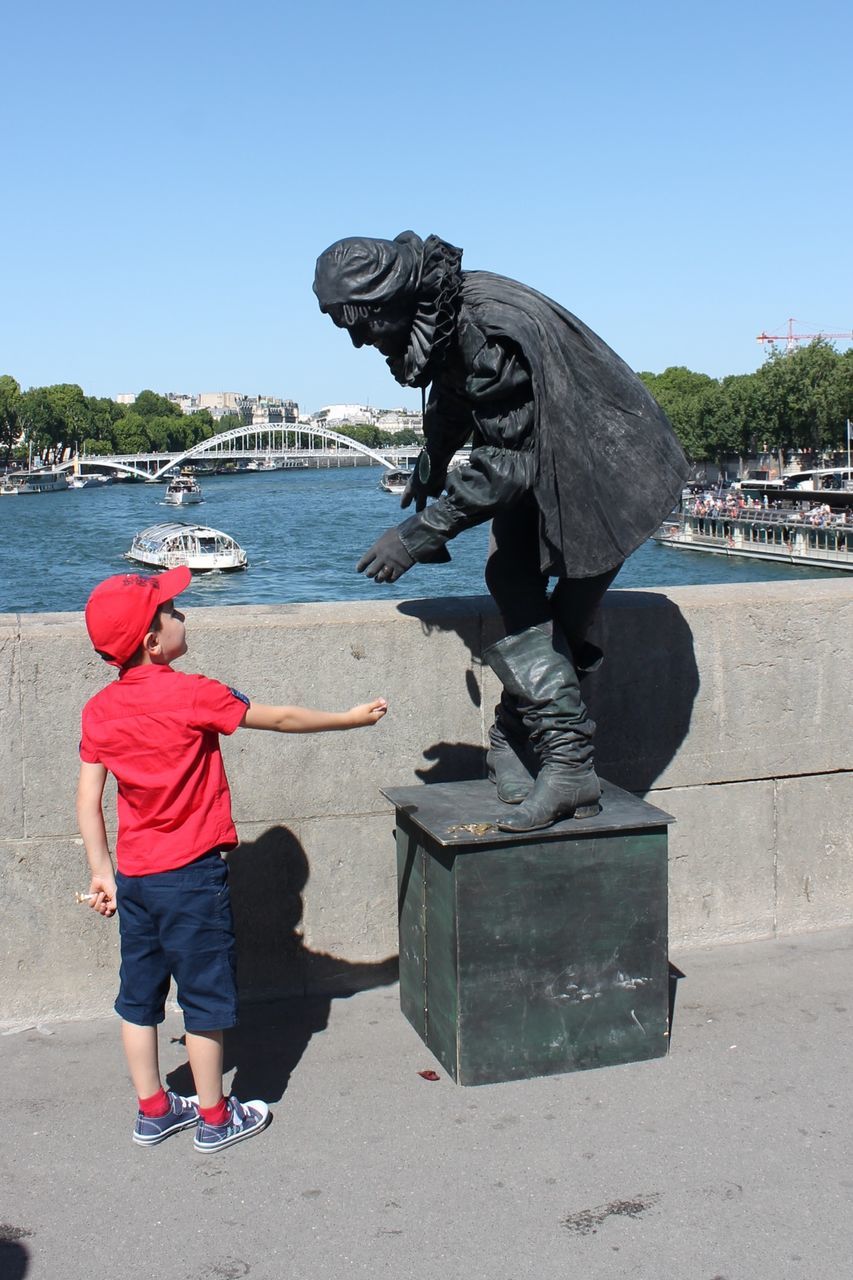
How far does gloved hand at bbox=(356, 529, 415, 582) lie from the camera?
349 cm

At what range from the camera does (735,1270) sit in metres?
2.70

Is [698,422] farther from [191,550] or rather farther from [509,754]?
[509,754]

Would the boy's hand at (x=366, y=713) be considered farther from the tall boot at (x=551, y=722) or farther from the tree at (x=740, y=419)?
the tree at (x=740, y=419)

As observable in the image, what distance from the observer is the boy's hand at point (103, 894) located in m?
3.27

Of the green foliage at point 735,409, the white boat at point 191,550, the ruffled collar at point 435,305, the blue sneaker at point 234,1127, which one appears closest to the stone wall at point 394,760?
the blue sneaker at point 234,1127

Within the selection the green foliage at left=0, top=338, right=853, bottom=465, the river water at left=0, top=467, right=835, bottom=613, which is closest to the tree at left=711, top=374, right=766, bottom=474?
the green foliage at left=0, top=338, right=853, bottom=465

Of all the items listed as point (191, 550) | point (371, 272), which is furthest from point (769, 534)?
point (371, 272)

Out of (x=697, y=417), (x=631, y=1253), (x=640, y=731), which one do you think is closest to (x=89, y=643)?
(x=640, y=731)

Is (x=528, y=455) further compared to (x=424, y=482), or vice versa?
(x=424, y=482)

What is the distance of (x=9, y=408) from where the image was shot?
152m

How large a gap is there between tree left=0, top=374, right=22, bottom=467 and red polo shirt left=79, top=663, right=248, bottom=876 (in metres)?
157

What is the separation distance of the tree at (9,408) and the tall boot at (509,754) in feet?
513

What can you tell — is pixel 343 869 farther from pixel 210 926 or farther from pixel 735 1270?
pixel 735 1270

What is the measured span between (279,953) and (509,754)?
1.02 metres
